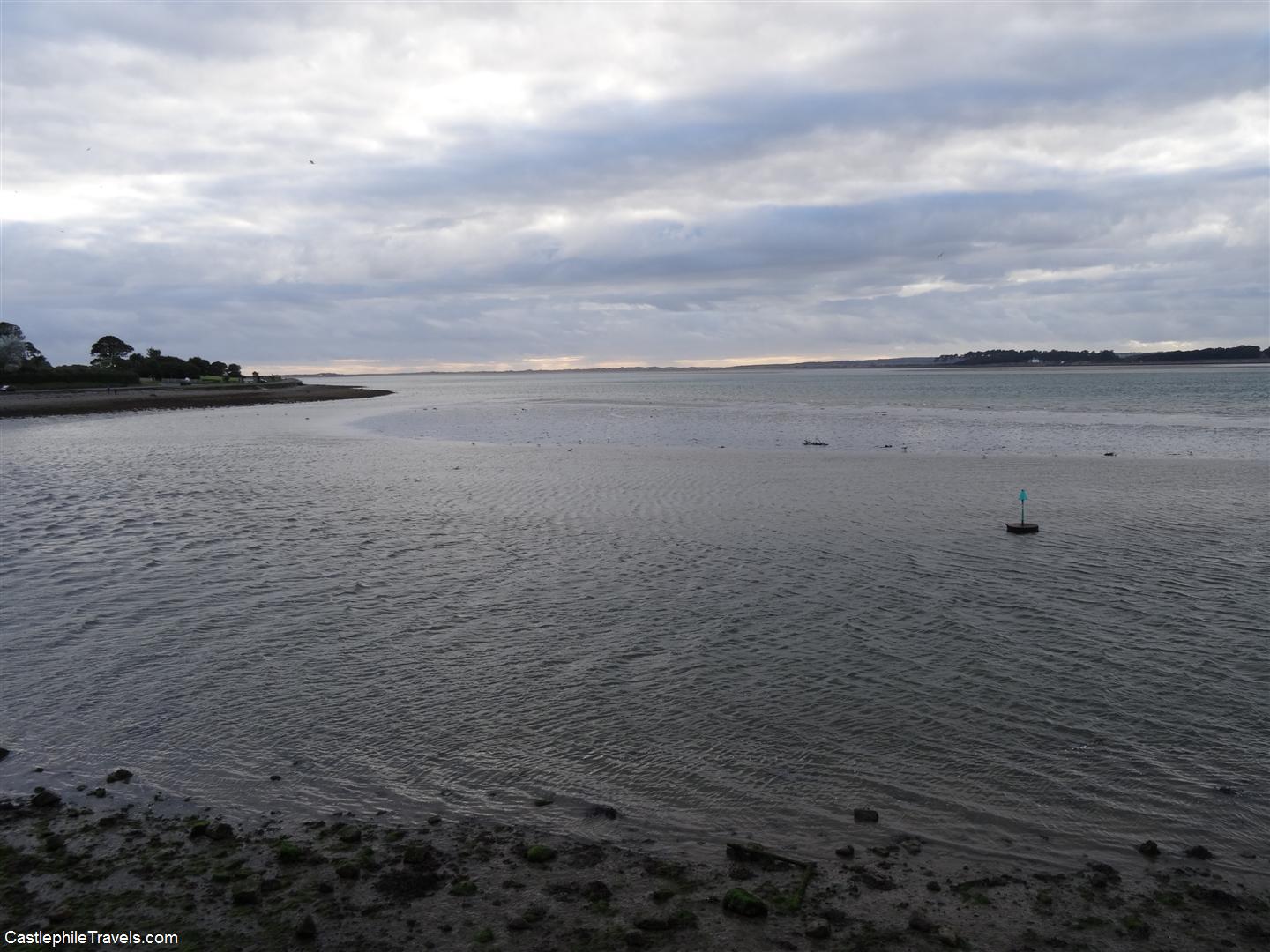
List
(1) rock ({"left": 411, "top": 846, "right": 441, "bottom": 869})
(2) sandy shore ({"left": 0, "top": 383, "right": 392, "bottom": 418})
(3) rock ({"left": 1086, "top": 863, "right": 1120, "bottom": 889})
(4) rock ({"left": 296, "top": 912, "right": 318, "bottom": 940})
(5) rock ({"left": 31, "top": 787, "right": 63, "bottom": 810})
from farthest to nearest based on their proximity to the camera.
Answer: (2) sandy shore ({"left": 0, "top": 383, "right": 392, "bottom": 418}) < (5) rock ({"left": 31, "top": 787, "right": 63, "bottom": 810}) < (1) rock ({"left": 411, "top": 846, "right": 441, "bottom": 869}) < (3) rock ({"left": 1086, "top": 863, "right": 1120, "bottom": 889}) < (4) rock ({"left": 296, "top": 912, "right": 318, "bottom": 940})

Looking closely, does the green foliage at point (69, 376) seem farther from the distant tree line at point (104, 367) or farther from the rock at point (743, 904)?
the rock at point (743, 904)

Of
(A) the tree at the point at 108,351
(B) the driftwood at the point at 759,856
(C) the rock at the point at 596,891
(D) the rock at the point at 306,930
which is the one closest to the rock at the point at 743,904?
(B) the driftwood at the point at 759,856

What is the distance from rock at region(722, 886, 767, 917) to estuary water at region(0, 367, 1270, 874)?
103 cm

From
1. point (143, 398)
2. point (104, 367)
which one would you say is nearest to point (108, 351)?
point (104, 367)

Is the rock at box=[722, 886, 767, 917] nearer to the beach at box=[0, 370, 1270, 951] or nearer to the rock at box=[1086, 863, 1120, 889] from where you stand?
the beach at box=[0, 370, 1270, 951]

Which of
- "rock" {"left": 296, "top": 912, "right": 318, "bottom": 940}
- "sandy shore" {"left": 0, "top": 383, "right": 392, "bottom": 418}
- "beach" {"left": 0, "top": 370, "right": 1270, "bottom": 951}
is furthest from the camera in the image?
"sandy shore" {"left": 0, "top": 383, "right": 392, "bottom": 418}

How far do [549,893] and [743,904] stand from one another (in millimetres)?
1515

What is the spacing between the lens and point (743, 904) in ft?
21.2

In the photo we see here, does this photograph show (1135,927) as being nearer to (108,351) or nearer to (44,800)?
(44,800)

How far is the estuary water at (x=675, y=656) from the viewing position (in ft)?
27.7

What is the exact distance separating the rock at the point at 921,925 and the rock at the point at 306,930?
14.2ft

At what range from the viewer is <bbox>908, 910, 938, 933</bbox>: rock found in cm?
627

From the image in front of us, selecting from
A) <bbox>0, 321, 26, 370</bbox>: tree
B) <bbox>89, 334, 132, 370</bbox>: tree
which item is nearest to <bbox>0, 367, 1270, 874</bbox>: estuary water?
<bbox>0, 321, 26, 370</bbox>: tree

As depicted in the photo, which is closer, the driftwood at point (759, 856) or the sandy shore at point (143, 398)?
the driftwood at point (759, 856)
